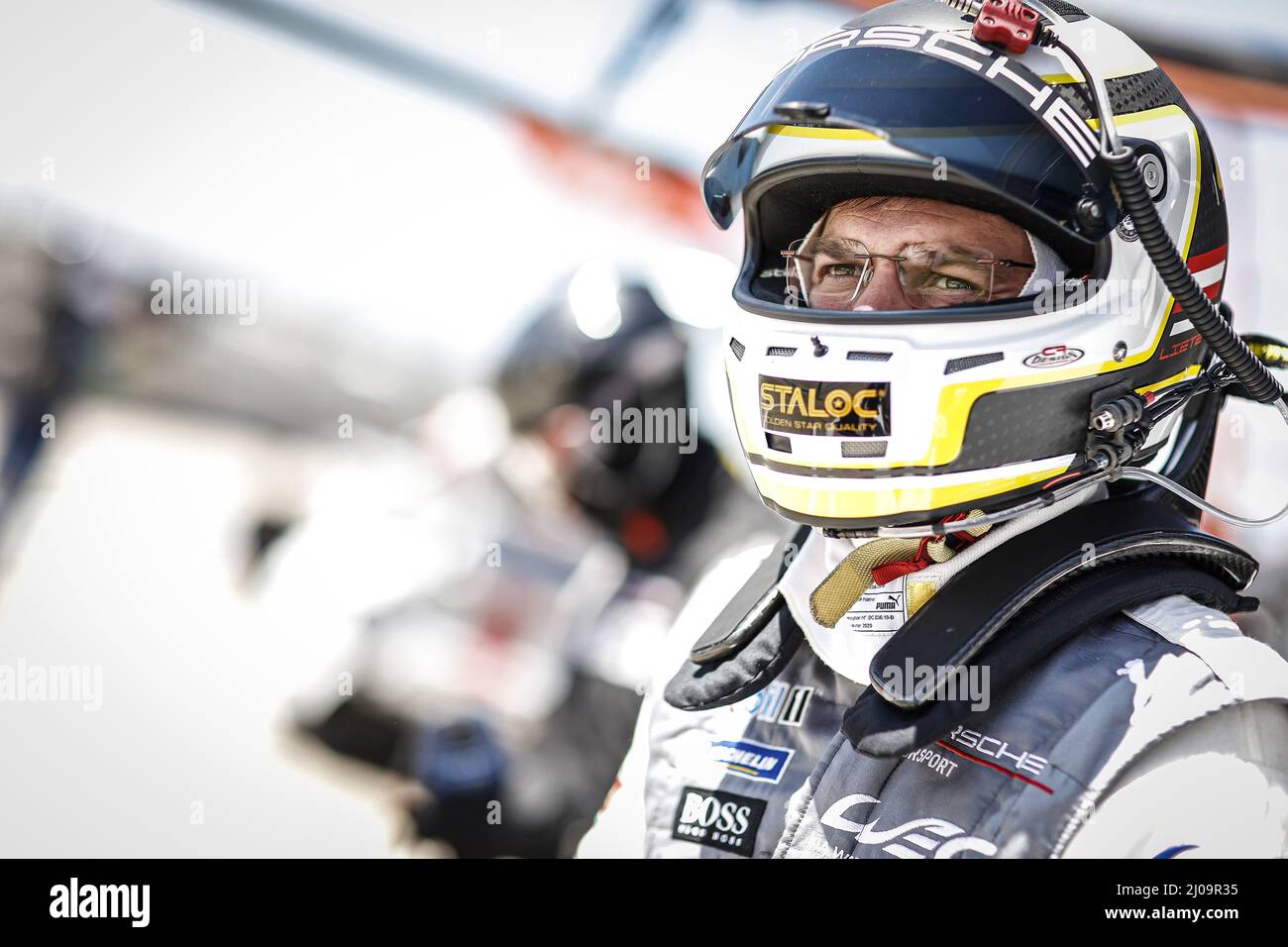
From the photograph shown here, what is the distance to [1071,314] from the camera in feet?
4.54

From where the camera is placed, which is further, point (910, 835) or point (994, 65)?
point (994, 65)

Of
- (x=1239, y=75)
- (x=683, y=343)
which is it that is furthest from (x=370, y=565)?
(x=1239, y=75)

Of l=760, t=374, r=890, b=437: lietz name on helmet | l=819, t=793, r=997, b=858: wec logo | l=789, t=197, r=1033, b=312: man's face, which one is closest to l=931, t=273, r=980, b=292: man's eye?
l=789, t=197, r=1033, b=312: man's face

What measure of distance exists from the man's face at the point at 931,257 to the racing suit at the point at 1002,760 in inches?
12.0

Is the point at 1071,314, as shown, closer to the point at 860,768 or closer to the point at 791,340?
the point at 791,340

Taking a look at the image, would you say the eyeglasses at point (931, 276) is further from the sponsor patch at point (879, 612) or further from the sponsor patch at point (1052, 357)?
the sponsor patch at point (879, 612)

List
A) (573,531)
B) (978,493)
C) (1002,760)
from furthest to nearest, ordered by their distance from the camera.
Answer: (573,531)
(978,493)
(1002,760)

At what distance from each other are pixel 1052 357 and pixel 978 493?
19cm

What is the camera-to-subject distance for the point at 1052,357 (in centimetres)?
137

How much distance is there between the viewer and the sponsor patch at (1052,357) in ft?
4.49

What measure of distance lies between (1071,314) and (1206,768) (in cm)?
55

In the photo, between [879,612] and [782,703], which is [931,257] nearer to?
[879,612]

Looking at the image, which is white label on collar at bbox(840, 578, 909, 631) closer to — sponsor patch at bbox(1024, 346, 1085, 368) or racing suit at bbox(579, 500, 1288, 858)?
racing suit at bbox(579, 500, 1288, 858)
